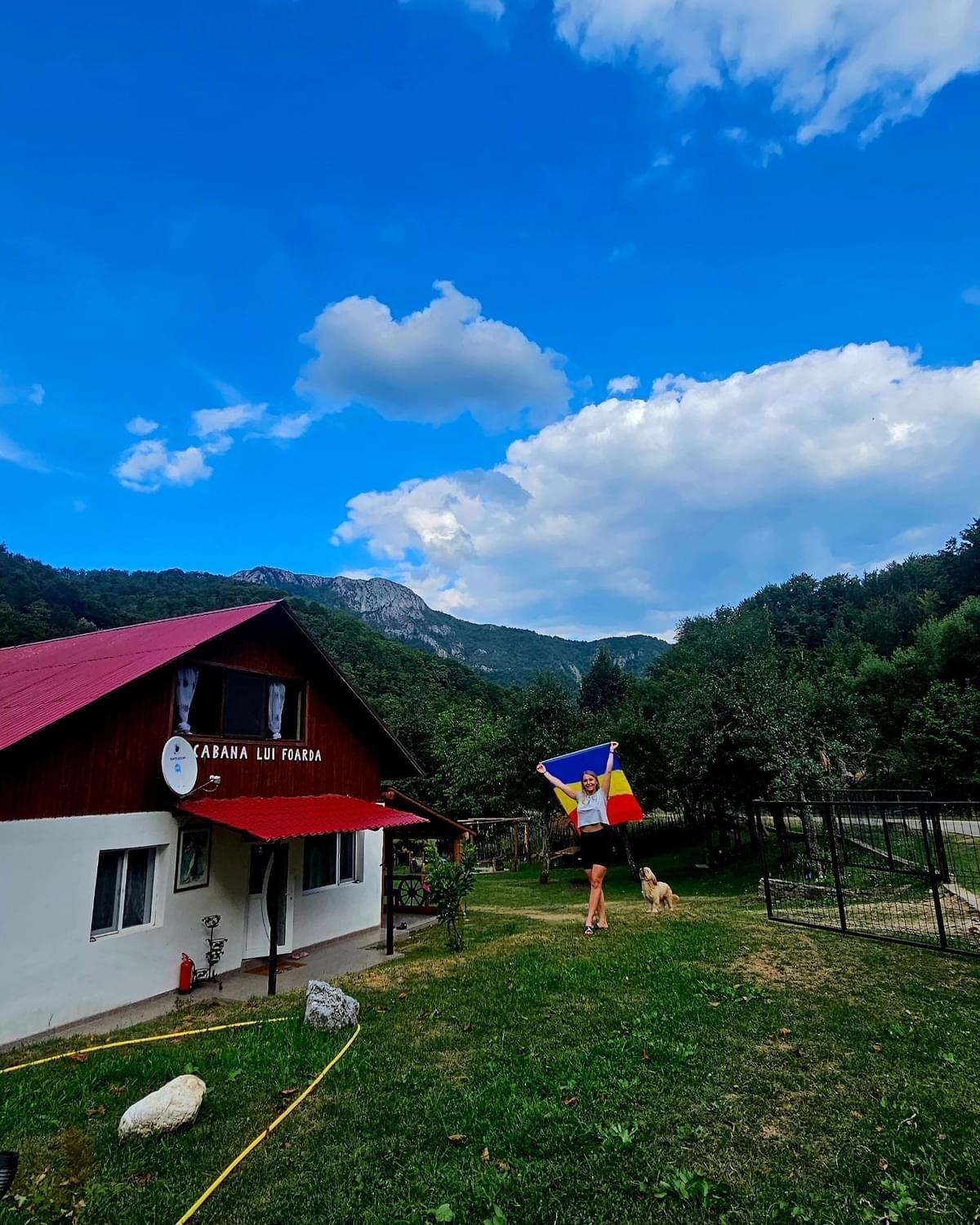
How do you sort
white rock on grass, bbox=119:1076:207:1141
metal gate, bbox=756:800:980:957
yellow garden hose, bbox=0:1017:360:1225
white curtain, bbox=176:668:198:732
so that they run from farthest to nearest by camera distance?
white curtain, bbox=176:668:198:732 → metal gate, bbox=756:800:980:957 → white rock on grass, bbox=119:1076:207:1141 → yellow garden hose, bbox=0:1017:360:1225

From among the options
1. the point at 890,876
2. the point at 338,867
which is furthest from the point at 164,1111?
the point at 890,876

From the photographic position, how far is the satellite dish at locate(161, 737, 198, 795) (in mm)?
9461

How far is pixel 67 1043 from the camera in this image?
7.21m

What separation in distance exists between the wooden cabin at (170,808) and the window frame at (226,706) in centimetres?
3

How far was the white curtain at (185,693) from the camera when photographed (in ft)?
33.9

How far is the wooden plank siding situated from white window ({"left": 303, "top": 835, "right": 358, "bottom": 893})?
3.43ft

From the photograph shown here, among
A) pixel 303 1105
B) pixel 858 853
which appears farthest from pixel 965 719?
pixel 303 1105

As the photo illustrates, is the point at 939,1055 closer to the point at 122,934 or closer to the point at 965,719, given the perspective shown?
the point at 122,934

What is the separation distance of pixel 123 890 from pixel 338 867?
528 cm

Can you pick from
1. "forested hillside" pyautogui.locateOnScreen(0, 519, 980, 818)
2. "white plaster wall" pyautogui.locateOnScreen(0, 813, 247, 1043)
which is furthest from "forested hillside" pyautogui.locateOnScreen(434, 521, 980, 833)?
"white plaster wall" pyautogui.locateOnScreen(0, 813, 247, 1043)

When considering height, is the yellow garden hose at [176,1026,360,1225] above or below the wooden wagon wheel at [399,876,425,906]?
above

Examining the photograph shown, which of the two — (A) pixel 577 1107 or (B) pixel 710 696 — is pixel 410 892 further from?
(A) pixel 577 1107

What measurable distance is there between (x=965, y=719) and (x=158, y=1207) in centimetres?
3163

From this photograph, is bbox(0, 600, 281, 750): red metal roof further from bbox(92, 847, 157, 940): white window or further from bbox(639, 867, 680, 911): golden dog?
bbox(639, 867, 680, 911): golden dog
